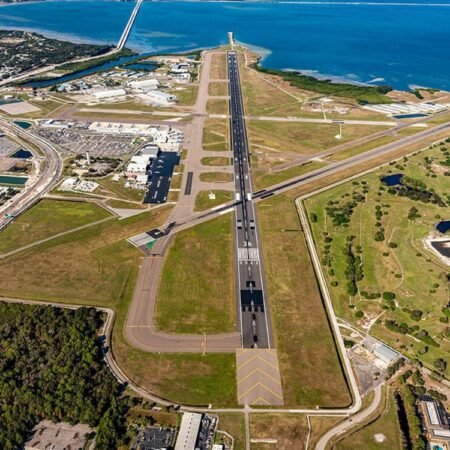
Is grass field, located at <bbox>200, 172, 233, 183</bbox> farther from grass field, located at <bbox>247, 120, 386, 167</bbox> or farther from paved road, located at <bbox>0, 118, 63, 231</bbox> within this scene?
paved road, located at <bbox>0, 118, 63, 231</bbox>

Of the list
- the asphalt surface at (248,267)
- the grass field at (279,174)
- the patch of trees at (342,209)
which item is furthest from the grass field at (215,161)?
the patch of trees at (342,209)

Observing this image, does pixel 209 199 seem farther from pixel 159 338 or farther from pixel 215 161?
pixel 159 338

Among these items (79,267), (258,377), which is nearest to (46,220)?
(79,267)

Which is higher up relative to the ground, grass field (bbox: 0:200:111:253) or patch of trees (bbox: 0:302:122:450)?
grass field (bbox: 0:200:111:253)

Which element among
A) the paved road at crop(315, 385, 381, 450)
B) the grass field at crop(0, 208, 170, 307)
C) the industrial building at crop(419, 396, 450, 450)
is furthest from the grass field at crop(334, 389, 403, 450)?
the grass field at crop(0, 208, 170, 307)

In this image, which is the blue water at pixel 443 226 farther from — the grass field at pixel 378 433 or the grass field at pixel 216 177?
the grass field at pixel 378 433

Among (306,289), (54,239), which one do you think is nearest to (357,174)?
(306,289)
